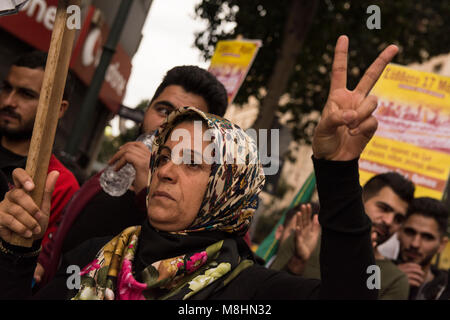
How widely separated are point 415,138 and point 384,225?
1.40 metres

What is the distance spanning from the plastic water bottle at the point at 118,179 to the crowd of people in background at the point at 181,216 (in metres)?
0.03

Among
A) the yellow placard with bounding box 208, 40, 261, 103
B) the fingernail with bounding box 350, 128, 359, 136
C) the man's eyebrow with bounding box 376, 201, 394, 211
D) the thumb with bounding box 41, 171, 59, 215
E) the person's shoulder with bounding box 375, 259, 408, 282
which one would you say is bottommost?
the person's shoulder with bounding box 375, 259, 408, 282

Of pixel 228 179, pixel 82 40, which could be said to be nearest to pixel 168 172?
pixel 228 179

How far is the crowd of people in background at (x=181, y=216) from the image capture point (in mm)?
1453

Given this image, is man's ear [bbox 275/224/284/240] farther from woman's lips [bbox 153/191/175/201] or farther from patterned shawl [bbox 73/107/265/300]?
woman's lips [bbox 153/191/175/201]

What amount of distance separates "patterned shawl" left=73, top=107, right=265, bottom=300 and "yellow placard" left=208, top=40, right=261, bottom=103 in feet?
11.5

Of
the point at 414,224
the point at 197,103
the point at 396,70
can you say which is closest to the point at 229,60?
the point at 396,70

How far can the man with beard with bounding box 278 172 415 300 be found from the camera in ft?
10.6

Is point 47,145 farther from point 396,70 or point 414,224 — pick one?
point 396,70

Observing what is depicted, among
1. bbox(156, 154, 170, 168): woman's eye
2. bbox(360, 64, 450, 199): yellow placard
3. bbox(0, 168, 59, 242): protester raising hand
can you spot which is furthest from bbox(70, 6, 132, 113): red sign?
bbox(0, 168, 59, 242): protester raising hand

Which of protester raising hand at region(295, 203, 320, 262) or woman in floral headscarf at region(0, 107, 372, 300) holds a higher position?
woman in floral headscarf at region(0, 107, 372, 300)

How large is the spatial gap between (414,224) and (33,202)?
3178 mm

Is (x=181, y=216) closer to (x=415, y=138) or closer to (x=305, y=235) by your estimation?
(x=305, y=235)

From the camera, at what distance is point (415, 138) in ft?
15.2
